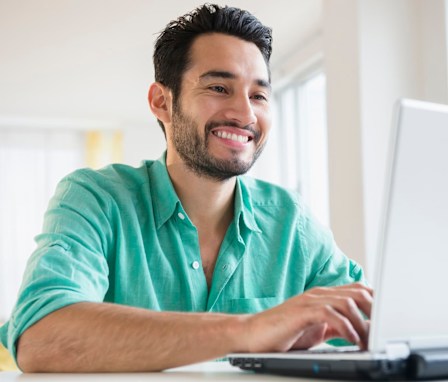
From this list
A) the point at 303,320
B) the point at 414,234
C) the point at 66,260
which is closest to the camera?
the point at 414,234

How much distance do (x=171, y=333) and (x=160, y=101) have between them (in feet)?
3.19

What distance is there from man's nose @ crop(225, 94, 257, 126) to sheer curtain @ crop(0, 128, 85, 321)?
19.8 ft

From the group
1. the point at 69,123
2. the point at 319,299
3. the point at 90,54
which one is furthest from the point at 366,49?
the point at 69,123

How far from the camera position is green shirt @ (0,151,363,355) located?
4.22 feet

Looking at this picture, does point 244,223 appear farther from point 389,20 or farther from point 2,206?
point 2,206

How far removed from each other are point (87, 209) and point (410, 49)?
2129mm

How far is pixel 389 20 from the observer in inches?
121

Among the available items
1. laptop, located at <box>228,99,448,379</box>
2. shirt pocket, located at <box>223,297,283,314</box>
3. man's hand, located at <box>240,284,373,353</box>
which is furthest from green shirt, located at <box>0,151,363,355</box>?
laptop, located at <box>228,99,448,379</box>

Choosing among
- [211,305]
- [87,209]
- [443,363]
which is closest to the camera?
[443,363]

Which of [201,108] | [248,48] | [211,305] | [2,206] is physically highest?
[248,48]

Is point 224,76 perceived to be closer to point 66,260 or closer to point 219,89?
point 219,89

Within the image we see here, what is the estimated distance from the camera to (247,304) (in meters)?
1.51

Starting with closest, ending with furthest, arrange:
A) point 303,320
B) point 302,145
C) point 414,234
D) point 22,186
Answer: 1. point 414,234
2. point 303,320
3. point 302,145
4. point 22,186

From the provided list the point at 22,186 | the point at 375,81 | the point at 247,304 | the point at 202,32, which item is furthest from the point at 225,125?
the point at 22,186
